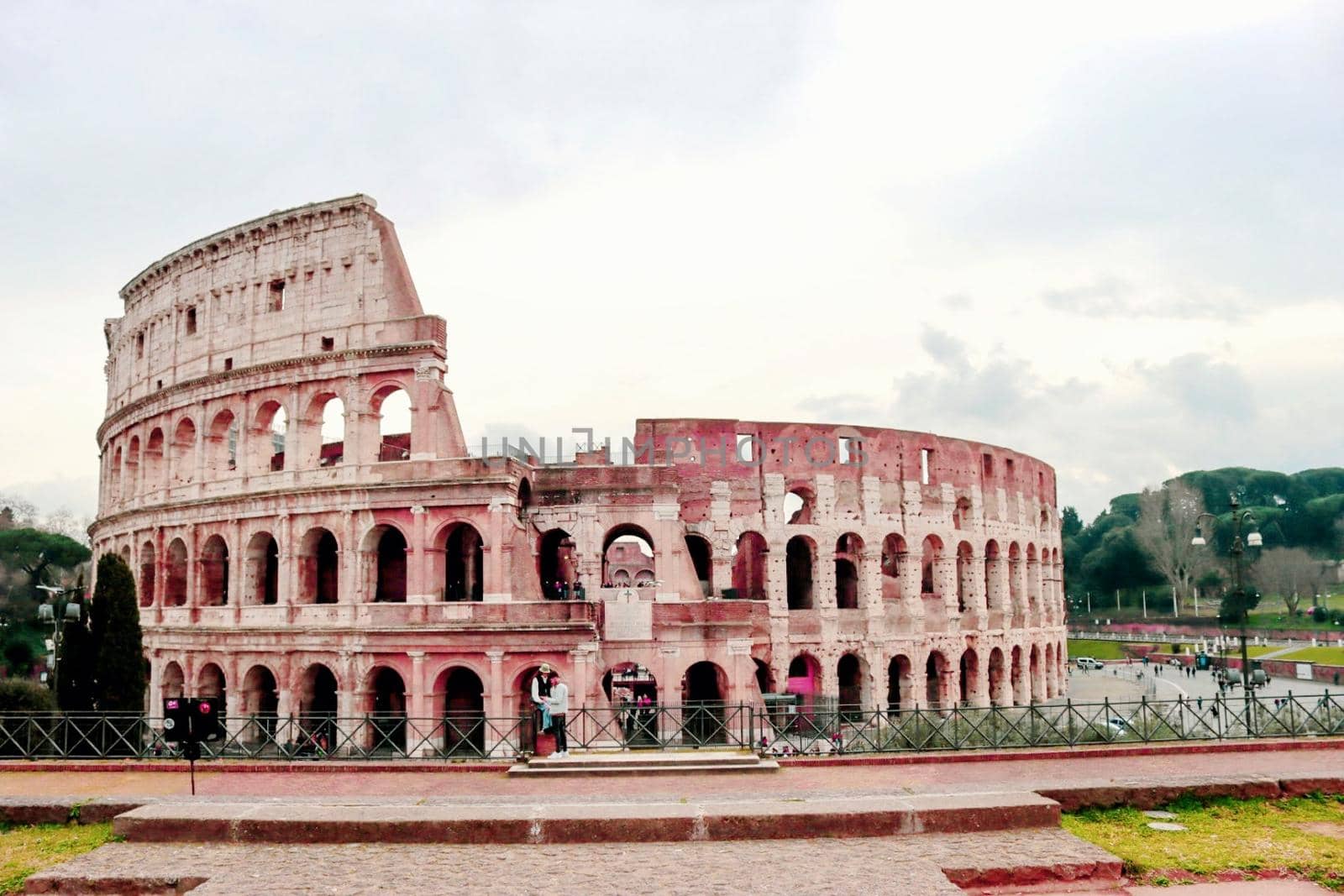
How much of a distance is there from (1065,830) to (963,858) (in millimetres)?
1475

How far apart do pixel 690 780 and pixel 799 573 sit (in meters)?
23.6

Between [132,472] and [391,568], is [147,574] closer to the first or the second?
[132,472]

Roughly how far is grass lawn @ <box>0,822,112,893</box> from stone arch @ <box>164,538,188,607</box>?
21.2 m

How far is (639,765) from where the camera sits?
13.3 metres

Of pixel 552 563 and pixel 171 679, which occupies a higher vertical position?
pixel 552 563

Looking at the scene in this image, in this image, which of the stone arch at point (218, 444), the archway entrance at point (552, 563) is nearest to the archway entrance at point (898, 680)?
the archway entrance at point (552, 563)

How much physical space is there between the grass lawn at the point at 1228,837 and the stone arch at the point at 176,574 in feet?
90.6

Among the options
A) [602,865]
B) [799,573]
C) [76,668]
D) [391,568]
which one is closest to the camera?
[602,865]

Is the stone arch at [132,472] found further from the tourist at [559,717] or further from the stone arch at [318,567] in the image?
the tourist at [559,717]

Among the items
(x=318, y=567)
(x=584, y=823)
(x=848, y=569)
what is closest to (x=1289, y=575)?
(x=848, y=569)

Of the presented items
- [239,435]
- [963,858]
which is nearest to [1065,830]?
[963,858]

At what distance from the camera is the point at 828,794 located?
35.5 ft

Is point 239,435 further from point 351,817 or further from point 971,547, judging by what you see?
point 971,547

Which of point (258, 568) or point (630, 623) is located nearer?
point (630, 623)
